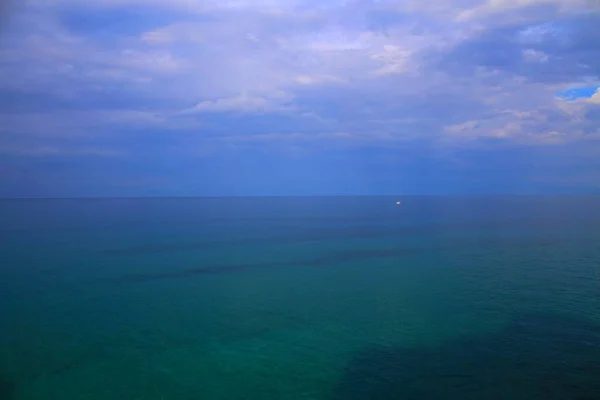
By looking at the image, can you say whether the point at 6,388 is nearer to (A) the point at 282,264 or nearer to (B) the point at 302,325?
(B) the point at 302,325

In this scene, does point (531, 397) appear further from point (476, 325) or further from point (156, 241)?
point (156, 241)

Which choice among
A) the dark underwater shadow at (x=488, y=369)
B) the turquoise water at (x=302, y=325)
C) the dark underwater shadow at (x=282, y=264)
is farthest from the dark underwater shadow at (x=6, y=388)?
the dark underwater shadow at (x=282, y=264)

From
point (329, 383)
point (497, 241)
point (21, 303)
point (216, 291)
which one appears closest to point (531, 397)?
point (329, 383)

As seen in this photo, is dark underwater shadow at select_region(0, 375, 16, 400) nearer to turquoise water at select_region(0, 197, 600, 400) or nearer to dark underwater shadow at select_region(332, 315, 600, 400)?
turquoise water at select_region(0, 197, 600, 400)

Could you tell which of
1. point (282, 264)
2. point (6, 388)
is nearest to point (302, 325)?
point (6, 388)

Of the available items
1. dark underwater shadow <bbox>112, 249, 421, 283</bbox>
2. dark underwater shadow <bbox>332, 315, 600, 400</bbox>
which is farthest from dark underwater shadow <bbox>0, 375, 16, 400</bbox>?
dark underwater shadow <bbox>112, 249, 421, 283</bbox>
